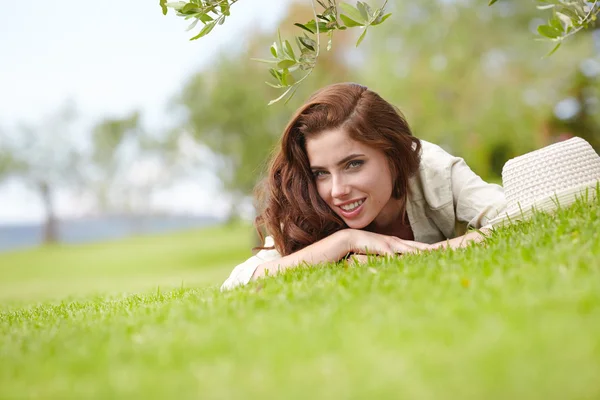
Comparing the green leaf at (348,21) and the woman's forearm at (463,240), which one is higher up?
the green leaf at (348,21)

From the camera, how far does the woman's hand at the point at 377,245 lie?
4535mm

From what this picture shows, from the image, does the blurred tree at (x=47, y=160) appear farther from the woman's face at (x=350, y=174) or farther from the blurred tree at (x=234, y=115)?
the woman's face at (x=350, y=174)

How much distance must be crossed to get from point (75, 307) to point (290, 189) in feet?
7.03

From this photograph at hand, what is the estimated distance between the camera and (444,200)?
5.53m

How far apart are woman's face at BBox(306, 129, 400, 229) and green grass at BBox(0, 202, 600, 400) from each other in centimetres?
134

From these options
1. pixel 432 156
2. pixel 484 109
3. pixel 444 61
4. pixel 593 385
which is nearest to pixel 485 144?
pixel 484 109

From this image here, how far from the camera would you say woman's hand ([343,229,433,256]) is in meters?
4.54

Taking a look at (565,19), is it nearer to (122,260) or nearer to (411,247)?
(411,247)

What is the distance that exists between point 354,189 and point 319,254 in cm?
68

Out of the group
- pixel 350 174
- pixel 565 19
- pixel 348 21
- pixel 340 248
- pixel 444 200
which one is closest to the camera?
pixel 348 21

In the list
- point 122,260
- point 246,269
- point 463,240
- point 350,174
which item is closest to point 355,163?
point 350,174

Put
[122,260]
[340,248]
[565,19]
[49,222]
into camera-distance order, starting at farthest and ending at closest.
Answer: [49,222] → [122,260] → [340,248] → [565,19]

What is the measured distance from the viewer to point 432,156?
226 inches

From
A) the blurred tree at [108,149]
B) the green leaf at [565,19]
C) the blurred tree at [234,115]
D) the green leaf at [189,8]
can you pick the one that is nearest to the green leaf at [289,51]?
the green leaf at [189,8]
